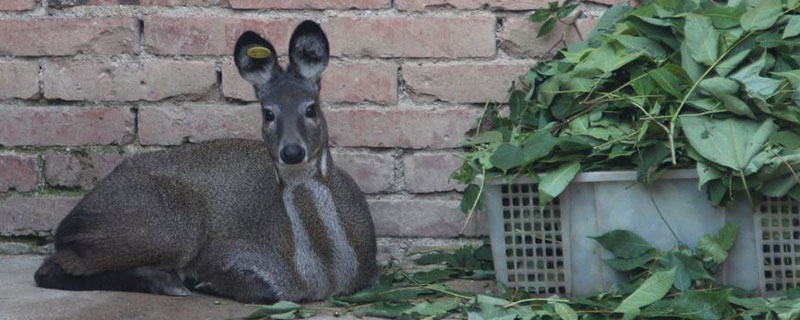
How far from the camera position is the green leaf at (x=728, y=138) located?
13.6 feet

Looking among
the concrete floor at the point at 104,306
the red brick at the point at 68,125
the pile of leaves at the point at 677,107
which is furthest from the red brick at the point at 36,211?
the pile of leaves at the point at 677,107

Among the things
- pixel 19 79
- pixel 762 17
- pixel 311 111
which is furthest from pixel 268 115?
pixel 762 17

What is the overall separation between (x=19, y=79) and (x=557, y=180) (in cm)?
246

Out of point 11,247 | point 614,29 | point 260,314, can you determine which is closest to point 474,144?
point 614,29

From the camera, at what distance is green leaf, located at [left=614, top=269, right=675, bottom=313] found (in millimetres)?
4059

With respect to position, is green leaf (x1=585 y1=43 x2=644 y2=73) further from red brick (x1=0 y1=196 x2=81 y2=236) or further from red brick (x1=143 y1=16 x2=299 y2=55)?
red brick (x1=0 y1=196 x2=81 y2=236)

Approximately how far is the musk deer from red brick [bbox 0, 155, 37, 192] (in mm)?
455

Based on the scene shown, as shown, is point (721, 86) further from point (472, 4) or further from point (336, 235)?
point (336, 235)

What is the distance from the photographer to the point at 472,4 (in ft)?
17.4

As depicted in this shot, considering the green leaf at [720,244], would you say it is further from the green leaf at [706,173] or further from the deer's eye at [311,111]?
the deer's eye at [311,111]

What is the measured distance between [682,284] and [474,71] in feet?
4.97

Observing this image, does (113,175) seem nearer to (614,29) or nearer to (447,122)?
(447,122)

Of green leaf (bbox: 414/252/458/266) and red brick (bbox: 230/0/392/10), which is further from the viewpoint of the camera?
red brick (bbox: 230/0/392/10)

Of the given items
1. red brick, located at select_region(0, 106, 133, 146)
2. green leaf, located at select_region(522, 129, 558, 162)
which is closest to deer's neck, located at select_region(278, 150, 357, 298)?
green leaf, located at select_region(522, 129, 558, 162)
